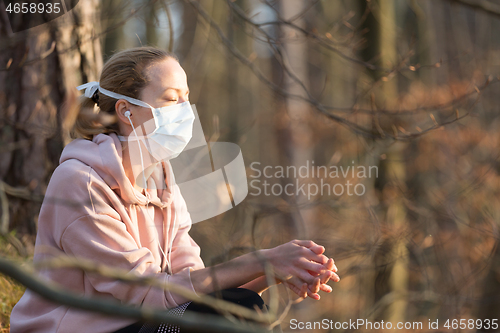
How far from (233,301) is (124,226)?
0.51 metres

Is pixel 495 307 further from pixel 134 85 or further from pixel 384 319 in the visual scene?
pixel 134 85

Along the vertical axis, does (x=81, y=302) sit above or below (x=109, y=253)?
above

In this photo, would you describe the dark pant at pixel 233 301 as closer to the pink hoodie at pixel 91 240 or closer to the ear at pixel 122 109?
the pink hoodie at pixel 91 240

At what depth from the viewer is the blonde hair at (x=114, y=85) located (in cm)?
191

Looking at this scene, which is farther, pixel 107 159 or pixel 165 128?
pixel 165 128

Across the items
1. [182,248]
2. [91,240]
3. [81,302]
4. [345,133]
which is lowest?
[345,133]

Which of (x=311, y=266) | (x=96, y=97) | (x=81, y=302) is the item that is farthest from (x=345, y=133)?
(x=81, y=302)

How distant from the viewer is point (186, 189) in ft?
8.60

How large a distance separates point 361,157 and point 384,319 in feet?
7.56

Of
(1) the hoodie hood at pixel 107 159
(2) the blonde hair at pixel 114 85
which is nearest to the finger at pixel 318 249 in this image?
(1) the hoodie hood at pixel 107 159

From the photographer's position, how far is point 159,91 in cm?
194

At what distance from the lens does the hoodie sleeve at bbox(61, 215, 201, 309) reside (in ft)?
5.26

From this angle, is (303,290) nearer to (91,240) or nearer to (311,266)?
(311,266)

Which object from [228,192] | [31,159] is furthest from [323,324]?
[31,159]
